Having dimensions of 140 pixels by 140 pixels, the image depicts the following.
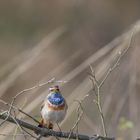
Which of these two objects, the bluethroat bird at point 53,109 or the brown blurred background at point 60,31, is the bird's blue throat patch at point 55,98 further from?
the brown blurred background at point 60,31

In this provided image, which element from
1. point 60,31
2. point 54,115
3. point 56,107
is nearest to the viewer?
point 54,115

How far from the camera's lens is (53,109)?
482 centimetres

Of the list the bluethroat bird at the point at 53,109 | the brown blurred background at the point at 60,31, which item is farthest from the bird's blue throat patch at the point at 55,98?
the brown blurred background at the point at 60,31

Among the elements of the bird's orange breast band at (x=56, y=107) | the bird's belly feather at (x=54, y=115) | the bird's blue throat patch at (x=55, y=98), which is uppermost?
the bird's blue throat patch at (x=55, y=98)

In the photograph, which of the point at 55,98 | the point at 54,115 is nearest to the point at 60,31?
the point at 55,98

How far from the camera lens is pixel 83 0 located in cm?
1059

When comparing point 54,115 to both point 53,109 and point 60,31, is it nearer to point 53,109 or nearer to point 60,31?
point 53,109

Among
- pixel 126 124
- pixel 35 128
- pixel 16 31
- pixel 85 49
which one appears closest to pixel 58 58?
pixel 85 49

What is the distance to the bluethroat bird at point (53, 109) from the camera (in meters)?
4.66

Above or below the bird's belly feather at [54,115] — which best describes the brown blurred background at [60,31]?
above

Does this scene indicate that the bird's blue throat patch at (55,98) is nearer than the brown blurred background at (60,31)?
Yes

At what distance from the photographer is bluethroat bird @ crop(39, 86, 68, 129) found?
4.66m

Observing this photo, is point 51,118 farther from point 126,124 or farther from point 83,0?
point 83,0

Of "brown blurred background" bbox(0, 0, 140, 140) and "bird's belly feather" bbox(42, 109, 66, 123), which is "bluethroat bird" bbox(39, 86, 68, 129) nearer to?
"bird's belly feather" bbox(42, 109, 66, 123)
